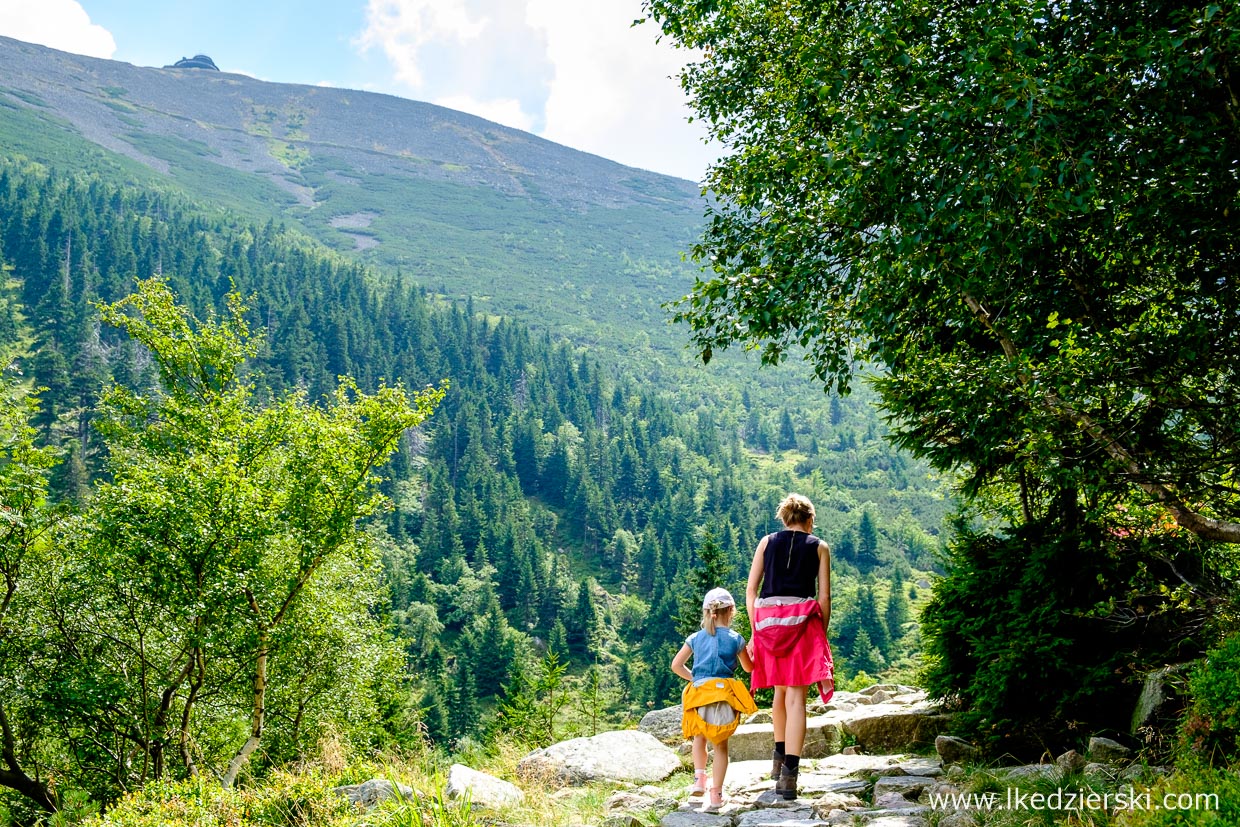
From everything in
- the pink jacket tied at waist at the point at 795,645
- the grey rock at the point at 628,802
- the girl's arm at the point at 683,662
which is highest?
the pink jacket tied at waist at the point at 795,645

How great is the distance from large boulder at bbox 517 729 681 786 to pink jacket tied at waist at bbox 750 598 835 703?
2976 millimetres

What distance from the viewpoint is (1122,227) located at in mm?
6477

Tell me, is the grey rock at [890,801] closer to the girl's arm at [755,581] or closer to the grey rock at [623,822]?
the girl's arm at [755,581]

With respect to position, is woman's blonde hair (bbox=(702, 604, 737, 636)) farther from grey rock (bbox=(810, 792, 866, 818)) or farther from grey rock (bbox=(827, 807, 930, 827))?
grey rock (bbox=(827, 807, 930, 827))

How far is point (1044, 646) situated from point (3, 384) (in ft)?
51.4

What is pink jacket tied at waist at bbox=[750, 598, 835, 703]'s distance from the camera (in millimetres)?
6039

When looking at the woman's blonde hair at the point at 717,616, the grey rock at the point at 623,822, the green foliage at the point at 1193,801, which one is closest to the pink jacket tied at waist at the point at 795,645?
the woman's blonde hair at the point at 717,616

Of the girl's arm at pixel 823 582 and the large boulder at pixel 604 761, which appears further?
the large boulder at pixel 604 761

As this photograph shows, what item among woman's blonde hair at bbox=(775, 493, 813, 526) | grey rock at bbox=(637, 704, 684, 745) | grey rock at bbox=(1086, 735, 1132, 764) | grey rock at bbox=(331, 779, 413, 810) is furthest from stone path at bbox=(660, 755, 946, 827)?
grey rock at bbox=(637, 704, 684, 745)

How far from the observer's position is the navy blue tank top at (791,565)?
6.13m

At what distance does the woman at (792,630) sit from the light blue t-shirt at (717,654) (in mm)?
198

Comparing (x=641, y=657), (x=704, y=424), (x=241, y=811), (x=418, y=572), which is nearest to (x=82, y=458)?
(x=418, y=572)

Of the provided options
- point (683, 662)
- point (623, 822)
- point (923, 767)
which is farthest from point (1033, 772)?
point (623, 822)

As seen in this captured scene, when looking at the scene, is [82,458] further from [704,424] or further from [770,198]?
[704,424]
